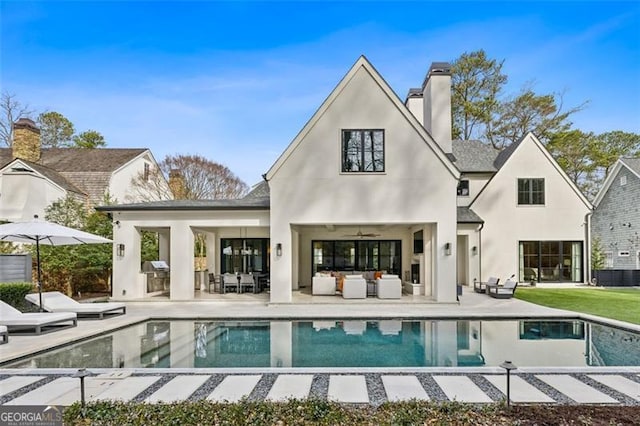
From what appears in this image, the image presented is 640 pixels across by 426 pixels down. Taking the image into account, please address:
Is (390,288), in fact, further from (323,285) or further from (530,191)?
(530,191)

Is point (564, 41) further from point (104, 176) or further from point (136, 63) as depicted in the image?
point (104, 176)

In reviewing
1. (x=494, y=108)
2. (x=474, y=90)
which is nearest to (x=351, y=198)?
(x=494, y=108)

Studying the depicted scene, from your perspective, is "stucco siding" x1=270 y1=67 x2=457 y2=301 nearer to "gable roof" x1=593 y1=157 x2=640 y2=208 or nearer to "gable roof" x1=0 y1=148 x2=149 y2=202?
"gable roof" x1=0 y1=148 x2=149 y2=202

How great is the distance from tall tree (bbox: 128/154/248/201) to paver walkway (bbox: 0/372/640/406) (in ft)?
78.9

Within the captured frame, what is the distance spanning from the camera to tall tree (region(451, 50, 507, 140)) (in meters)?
33.2

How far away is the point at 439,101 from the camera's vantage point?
19172mm

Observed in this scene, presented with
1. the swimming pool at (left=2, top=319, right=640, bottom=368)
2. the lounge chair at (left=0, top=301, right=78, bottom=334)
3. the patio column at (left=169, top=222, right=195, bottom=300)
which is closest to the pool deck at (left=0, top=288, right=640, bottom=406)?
the swimming pool at (left=2, top=319, right=640, bottom=368)

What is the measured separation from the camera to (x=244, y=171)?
38938 millimetres

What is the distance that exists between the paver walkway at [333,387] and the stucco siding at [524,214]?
51.0 feet

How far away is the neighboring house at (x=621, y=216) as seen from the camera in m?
24.1

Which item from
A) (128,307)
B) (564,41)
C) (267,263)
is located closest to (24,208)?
(128,307)

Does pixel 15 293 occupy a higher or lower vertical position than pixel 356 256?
lower

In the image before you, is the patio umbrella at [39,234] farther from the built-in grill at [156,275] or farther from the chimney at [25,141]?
the chimney at [25,141]

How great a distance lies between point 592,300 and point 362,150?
10587 millimetres
